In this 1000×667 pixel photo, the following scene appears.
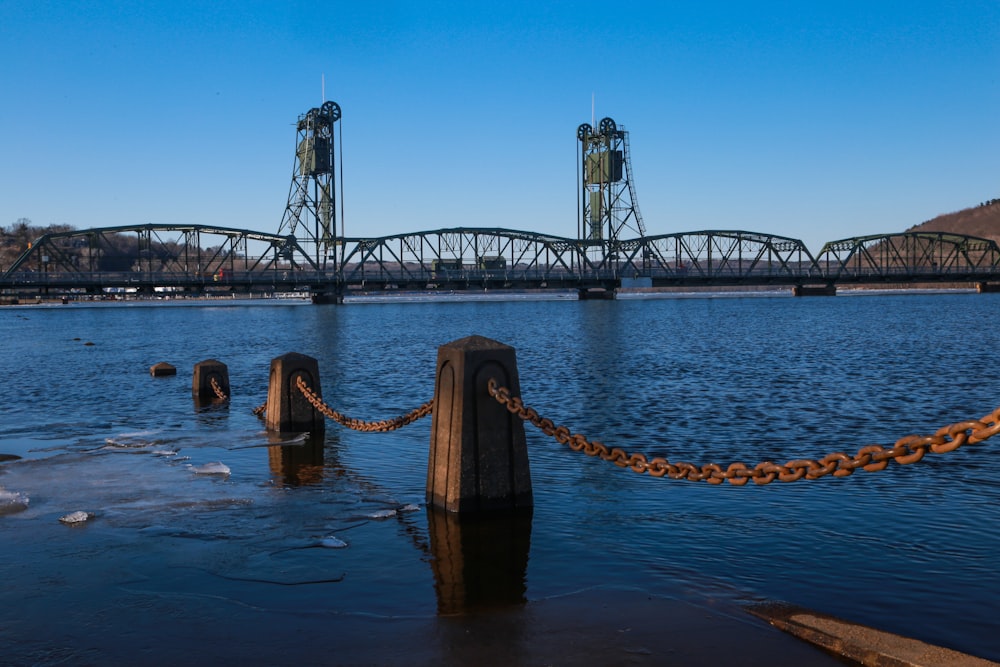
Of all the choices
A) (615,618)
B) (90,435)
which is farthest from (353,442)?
(615,618)

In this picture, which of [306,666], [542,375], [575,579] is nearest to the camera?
A: [306,666]

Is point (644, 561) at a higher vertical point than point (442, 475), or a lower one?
lower

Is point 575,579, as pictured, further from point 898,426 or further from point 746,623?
point 898,426

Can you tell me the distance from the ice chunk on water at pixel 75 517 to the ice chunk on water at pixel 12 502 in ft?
2.51

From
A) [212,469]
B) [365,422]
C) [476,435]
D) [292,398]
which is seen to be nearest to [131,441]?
[292,398]

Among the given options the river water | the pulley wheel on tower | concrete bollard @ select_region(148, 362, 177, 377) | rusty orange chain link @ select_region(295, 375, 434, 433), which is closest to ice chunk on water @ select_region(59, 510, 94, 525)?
the river water

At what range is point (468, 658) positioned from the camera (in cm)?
607

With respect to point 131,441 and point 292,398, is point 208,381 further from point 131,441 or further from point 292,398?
point 292,398

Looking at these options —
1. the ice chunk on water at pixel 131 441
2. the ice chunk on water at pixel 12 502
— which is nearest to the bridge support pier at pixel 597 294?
the ice chunk on water at pixel 131 441

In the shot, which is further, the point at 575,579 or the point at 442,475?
the point at 442,475

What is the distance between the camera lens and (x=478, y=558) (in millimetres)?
8594

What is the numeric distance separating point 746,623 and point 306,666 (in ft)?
10.1

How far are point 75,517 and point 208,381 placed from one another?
13253mm

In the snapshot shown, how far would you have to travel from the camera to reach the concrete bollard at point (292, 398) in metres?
15.2
